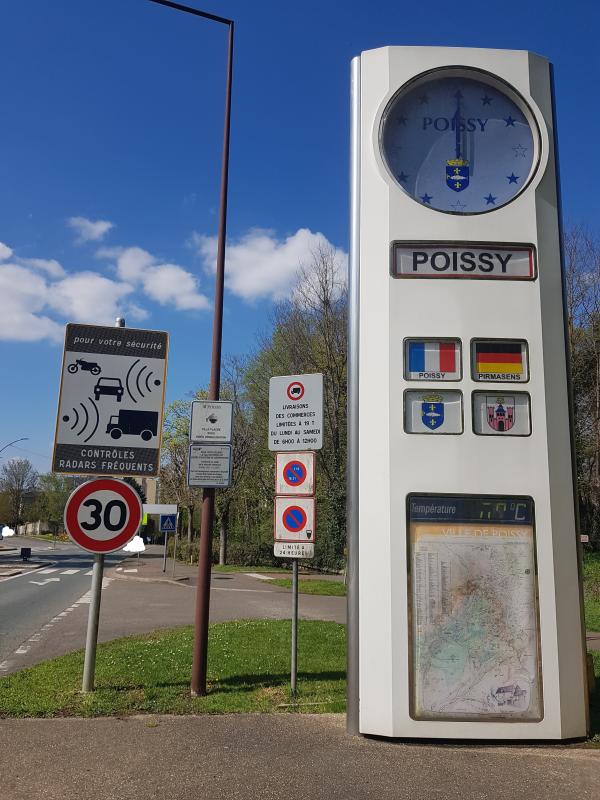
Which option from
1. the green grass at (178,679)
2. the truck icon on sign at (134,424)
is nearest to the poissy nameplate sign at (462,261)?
the truck icon on sign at (134,424)

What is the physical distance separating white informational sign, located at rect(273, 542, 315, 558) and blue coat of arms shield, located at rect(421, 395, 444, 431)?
197cm

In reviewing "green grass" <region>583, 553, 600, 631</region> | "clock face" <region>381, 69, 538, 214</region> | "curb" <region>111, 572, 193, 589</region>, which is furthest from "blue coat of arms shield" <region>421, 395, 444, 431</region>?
"curb" <region>111, 572, 193, 589</region>

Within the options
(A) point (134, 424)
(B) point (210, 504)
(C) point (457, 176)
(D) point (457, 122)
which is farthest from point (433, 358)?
(A) point (134, 424)

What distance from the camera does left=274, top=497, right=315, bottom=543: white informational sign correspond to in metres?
6.94

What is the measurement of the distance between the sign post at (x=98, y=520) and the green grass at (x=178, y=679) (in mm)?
536

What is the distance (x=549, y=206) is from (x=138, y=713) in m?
5.60

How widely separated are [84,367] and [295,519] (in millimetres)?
2685

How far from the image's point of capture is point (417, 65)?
618 centimetres

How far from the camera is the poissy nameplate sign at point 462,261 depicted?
19.2 ft

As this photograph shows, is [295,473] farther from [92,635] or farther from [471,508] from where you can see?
[92,635]

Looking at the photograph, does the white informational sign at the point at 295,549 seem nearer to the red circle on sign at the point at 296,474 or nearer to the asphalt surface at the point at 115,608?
the red circle on sign at the point at 296,474

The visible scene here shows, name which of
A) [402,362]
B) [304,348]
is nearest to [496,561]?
[402,362]

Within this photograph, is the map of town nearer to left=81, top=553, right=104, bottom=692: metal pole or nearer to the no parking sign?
the no parking sign

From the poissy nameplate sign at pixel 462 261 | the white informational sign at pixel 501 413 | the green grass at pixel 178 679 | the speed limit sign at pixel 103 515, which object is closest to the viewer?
the white informational sign at pixel 501 413
